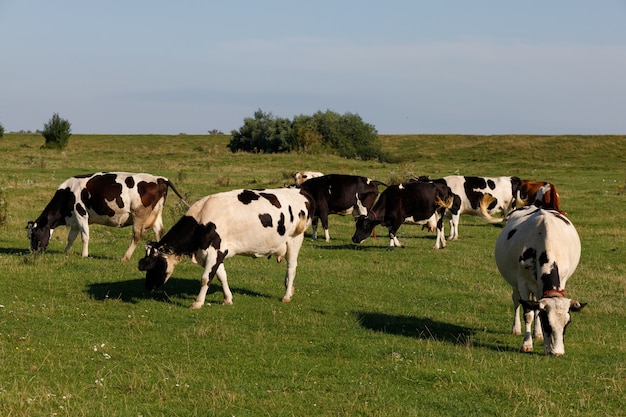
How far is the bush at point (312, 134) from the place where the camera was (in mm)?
74875

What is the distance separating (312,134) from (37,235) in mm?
57899

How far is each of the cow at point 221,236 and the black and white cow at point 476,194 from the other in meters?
12.2

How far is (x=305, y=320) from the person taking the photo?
1277 centimetres

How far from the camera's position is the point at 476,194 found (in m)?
26.3

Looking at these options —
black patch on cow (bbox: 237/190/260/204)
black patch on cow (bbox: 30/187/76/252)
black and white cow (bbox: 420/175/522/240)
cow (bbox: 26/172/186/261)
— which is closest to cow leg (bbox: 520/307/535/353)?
black patch on cow (bbox: 237/190/260/204)

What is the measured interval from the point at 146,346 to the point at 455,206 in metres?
16.6

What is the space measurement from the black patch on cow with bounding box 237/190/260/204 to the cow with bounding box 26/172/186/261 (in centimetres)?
444

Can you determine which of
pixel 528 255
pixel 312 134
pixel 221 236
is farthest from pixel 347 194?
pixel 312 134

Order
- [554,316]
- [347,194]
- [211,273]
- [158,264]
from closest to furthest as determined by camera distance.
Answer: [554,316] < [211,273] < [158,264] < [347,194]

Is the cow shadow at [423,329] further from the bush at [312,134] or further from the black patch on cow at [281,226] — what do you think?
the bush at [312,134]

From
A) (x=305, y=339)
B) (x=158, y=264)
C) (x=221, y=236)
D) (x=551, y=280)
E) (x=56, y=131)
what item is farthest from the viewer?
(x=56, y=131)

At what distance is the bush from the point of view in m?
74.9

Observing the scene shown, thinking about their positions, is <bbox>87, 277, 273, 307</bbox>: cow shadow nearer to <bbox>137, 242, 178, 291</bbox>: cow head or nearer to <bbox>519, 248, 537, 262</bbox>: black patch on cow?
<bbox>137, 242, 178, 291</bbox>: cow head

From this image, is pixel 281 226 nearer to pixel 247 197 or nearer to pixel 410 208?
pixel 247 197
